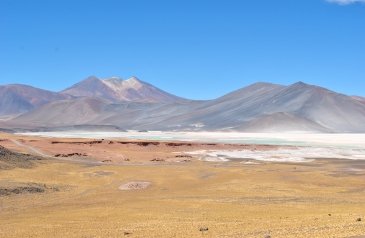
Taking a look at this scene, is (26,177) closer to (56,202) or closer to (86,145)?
(56,202)

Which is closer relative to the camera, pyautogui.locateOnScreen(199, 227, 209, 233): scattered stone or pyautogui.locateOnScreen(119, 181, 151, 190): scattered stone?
pyautogui.locateOnScreen(199, 227, 209, 233): scattered stone

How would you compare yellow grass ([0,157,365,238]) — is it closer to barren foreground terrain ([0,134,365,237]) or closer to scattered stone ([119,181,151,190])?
barren foreground terrain ([0,134,365,237])

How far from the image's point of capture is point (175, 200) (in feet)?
132

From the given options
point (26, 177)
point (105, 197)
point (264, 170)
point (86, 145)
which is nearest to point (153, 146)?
point (86, 145)

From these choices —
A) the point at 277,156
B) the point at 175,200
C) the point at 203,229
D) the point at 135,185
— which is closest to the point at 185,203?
the point at 175,200

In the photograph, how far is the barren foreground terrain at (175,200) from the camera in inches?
1060

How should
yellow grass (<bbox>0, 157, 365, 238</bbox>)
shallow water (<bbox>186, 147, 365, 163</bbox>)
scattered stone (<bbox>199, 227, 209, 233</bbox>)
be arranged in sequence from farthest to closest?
shallow water (<bbox>186, 147, 365, 163</bbox>), yellow grass (<bbox>0, 157, 365, 238</bbox>), scattered stone (<bbox>199, 227, 209, 233</bbox>)

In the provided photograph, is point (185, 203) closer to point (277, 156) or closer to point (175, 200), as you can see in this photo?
point (175, 200)

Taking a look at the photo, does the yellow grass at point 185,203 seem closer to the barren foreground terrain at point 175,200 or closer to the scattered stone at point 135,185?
the barren foreground terrain at point 175,200

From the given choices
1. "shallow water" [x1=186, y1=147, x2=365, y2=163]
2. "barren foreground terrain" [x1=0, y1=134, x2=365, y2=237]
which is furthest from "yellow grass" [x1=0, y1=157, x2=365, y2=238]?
"shallow water" [x1=186, y1=147, x2=365, y2=163]

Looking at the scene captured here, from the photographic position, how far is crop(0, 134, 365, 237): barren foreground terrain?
2692 cm

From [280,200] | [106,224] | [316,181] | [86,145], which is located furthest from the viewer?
[86,145]

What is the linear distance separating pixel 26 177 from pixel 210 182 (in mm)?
17696

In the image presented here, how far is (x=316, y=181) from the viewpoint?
2144 inches
